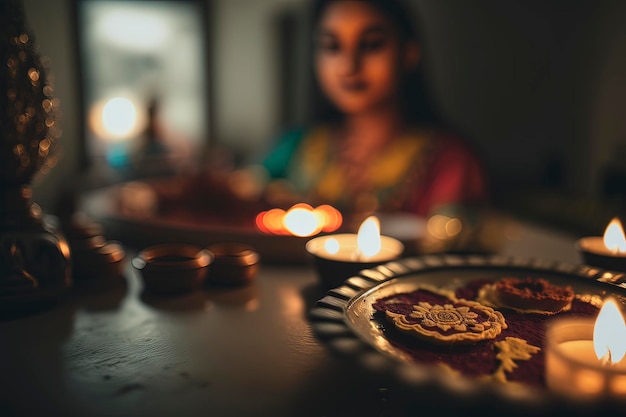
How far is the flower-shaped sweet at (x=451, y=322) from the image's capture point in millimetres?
513

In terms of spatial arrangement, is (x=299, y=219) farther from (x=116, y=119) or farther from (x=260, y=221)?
(x=116, y=119)

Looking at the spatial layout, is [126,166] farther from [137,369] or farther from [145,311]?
[137,369]

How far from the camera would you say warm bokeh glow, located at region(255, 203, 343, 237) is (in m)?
1.12

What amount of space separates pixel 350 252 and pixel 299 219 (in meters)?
0.39

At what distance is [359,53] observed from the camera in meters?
1.44

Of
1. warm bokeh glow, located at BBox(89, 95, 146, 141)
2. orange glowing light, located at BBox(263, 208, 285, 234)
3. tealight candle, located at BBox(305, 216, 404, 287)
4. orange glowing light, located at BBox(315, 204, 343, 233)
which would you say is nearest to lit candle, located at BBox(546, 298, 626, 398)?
tealight candle, located at BBox(305, 216, 404, 287)

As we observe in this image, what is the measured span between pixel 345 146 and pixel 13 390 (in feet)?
4.35

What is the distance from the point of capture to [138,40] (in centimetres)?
273

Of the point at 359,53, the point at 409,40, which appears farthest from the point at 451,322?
the point at 409,40

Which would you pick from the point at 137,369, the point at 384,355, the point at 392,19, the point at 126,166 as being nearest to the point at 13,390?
the point at 137,369

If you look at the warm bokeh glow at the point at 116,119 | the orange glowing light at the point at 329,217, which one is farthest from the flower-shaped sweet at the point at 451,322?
the warm bokeh glow at the point at 116,119

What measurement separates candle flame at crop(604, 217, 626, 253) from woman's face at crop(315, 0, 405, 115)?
83 centimetres

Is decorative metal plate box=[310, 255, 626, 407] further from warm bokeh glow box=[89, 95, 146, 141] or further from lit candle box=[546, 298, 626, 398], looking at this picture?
warm bokeh glow box=[89, 95, 146, 141]

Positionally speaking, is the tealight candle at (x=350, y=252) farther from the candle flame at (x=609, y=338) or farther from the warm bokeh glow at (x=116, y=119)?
the warm bokeh glow at (x=116, y=119)
